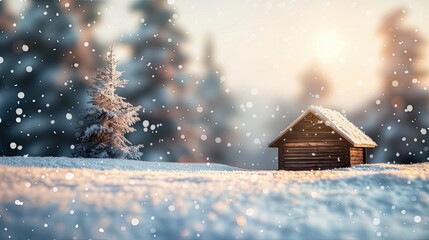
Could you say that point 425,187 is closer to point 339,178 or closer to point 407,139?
point 339,178

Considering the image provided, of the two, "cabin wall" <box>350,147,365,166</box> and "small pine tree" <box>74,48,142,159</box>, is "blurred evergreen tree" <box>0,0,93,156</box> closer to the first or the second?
"small pine tree" <box>74,48,142,159</box>

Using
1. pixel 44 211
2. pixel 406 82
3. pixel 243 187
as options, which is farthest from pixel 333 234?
pixel 406 82

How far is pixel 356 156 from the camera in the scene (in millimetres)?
35094

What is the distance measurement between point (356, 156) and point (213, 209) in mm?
24737

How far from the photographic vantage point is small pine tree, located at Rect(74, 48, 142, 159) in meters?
35.6

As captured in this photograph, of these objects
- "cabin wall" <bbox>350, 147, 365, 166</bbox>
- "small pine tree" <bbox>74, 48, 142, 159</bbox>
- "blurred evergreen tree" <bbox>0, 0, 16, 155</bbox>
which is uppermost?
"blurred evergreen tree" <bbox>0, 0, 16, 155</bbox>

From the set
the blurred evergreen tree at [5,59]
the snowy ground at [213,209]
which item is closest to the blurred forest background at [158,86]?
the blurred evergreen tree at [5,59]

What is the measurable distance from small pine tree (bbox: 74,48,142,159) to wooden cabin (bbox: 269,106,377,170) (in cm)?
1079

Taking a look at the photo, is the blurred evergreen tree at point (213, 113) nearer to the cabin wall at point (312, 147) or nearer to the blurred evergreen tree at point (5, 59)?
the blurred evergreen tree at point (5, 59)

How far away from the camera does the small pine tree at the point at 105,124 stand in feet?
117

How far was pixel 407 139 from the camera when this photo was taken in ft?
178

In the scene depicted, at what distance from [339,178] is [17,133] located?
113 feet

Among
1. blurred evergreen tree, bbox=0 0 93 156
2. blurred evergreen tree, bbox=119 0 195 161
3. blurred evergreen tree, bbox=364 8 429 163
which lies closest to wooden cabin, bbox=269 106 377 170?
blurred evergreen tree, bbox=119 0 195 161

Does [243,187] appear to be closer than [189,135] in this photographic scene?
Yes
